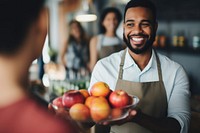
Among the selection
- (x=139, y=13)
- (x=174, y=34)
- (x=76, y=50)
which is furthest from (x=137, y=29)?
(x=174, y=34)

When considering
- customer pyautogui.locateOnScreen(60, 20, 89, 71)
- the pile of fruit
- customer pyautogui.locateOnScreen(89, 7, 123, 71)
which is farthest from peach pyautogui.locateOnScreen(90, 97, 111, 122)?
customer pyautogui.locateOnScreen(60, 20, 89, 71)

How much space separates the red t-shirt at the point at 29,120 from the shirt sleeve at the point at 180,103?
0.47m

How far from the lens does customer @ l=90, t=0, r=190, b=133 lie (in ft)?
3.17

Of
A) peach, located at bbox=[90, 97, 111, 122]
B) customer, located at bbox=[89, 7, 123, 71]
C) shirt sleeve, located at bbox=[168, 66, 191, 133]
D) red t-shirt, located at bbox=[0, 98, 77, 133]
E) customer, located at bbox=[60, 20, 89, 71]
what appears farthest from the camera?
customer, located at bbox=[60, 20, 89, 71]

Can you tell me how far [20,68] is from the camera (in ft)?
1.94

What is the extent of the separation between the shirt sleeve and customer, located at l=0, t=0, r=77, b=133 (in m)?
0.47

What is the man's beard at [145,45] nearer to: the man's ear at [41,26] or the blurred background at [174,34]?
the man's ear at [41,26]

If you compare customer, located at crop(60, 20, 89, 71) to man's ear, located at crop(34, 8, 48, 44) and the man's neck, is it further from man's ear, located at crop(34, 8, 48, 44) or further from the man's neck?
man's ear, located at crop(34, 8, 48, 44)

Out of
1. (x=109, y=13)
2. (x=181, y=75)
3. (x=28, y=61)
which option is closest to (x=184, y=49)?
(x=109, y=13)

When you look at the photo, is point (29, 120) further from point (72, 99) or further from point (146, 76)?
point (146, 76)

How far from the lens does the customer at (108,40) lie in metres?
1.17

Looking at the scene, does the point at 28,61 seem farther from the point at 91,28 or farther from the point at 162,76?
the point at 91,28

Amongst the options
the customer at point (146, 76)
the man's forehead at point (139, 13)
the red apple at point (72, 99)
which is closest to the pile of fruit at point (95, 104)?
the red apple at point (72, 99)

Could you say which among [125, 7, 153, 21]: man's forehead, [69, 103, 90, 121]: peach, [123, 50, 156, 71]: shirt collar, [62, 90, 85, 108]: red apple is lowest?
[69, 103, 90, 121]: peach
